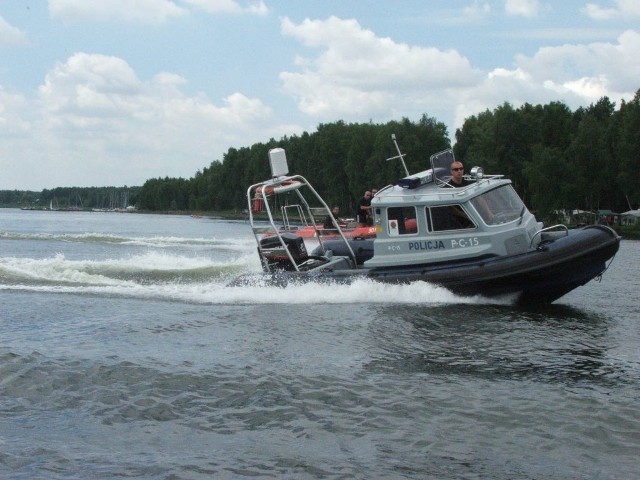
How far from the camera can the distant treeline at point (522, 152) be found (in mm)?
64062

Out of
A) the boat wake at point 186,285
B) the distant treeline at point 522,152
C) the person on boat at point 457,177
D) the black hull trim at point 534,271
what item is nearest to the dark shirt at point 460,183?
the person on boat at point 457,177

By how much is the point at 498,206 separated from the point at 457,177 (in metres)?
0.99

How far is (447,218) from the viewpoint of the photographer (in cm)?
1532

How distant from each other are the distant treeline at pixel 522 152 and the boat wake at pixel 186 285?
44.3 meters

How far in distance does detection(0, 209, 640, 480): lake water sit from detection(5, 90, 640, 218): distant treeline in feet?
164

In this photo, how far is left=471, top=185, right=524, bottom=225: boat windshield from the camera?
15094 mm

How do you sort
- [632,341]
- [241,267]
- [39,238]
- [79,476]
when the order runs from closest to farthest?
[79,476], [632,341], [241,267], [39,238]

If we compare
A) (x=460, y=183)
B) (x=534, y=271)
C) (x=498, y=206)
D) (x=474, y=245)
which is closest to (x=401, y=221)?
(x=460, y=183)

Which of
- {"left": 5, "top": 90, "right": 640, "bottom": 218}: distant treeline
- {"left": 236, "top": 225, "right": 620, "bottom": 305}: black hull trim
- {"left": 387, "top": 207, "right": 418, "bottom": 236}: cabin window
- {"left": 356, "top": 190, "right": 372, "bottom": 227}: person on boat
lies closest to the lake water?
{"left": 236, "top": 225, "right": 620, "bottom": 305}: black hull trim

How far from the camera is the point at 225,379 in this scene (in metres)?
9.73

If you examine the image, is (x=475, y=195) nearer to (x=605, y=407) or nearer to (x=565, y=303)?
(x=565, y=303)

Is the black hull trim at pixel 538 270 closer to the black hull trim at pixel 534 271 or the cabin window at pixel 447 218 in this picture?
the black hull trim at pixel 534 271

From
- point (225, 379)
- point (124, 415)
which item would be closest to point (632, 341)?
point (225, 379)

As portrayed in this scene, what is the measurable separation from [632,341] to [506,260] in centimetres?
304
